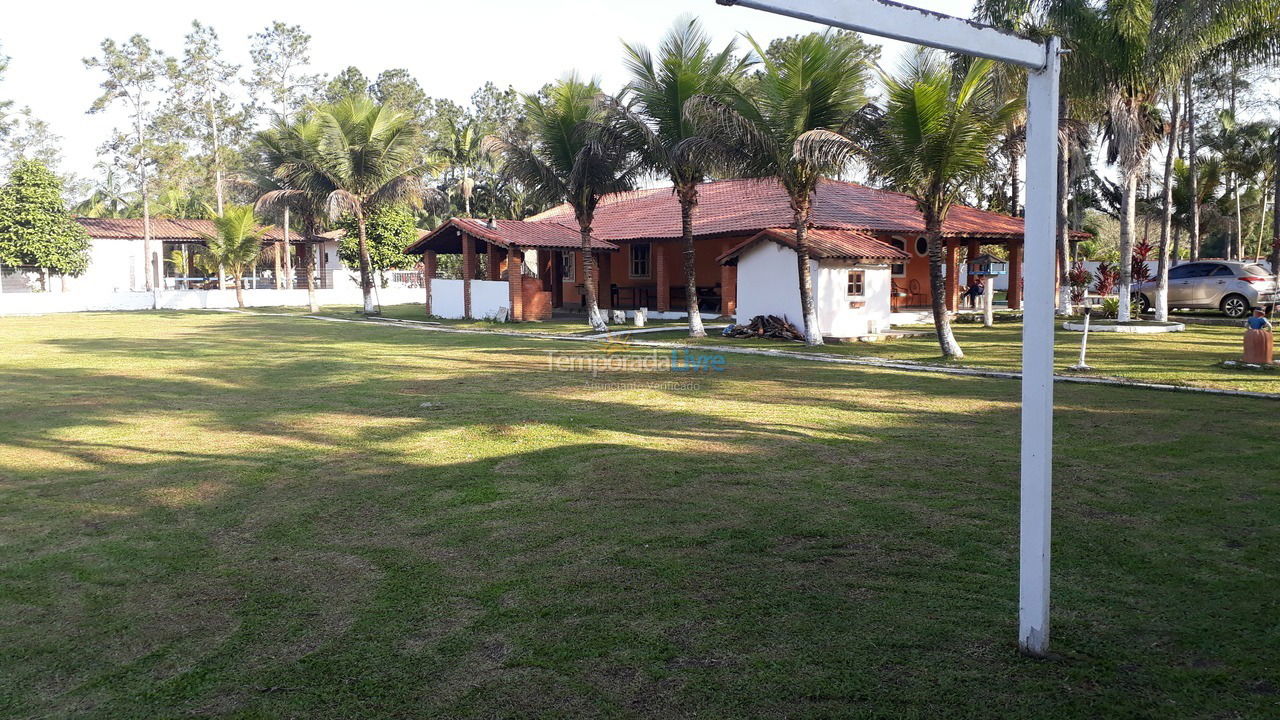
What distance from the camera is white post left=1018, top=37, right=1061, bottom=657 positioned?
12.0 feet

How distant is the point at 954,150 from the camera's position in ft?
51.7

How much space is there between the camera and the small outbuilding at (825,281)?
68.2 feet

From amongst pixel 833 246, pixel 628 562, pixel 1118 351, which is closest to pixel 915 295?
pixel 833 246

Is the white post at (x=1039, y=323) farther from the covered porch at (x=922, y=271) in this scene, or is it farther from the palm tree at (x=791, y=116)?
the covered porch at (x=922, y=271)

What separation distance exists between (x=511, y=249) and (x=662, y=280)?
5.27m

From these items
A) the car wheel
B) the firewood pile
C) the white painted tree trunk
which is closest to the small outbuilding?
the firewood pile

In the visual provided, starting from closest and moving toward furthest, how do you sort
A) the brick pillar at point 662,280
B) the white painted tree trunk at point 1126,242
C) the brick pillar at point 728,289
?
1. the white painted tree trunk at point 1126,242
2. the brick pillar at point 728,289
3. the brick pillar at point 662,280

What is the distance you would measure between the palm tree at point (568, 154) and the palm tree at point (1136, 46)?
1086 centimetres

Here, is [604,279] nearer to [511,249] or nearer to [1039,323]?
[511,249]

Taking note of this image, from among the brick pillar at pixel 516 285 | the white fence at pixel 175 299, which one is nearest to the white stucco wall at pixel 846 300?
the brick pillar at pixel 516 285

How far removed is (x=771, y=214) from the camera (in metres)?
28.5

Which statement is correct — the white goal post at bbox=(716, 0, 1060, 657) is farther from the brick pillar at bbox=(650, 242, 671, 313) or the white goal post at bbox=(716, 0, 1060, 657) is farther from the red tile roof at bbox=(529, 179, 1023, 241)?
the brick pillar at bbox=(650, 242, 671, 313)

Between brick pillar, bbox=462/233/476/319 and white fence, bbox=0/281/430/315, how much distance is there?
6808 mm

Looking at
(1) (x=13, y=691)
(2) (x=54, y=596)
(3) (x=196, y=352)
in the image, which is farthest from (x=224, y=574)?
(3) (x=196, y=352)
